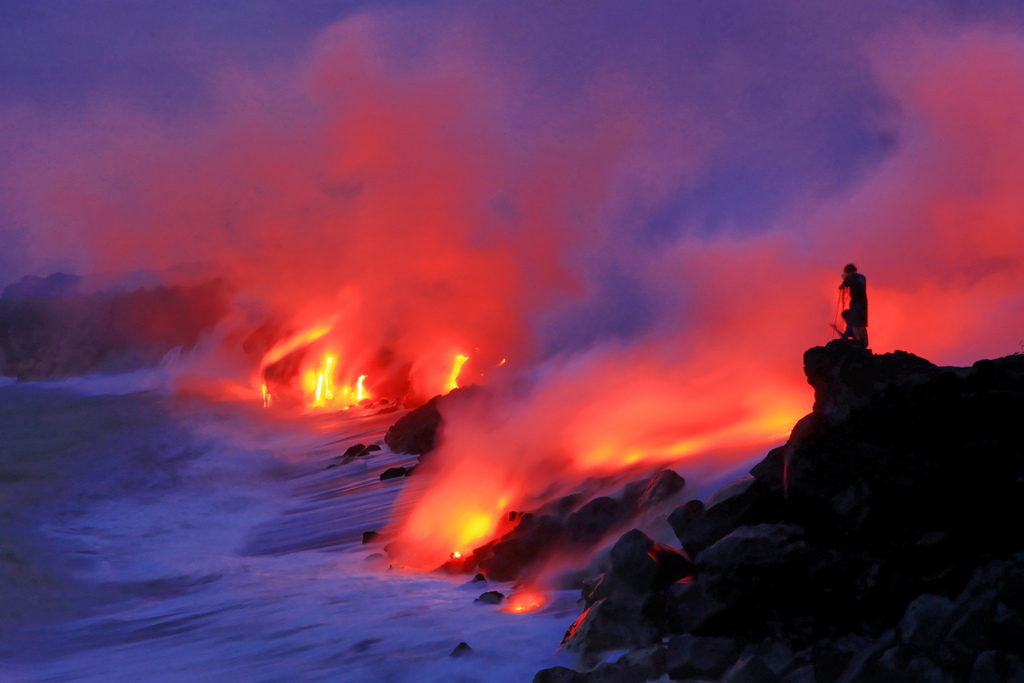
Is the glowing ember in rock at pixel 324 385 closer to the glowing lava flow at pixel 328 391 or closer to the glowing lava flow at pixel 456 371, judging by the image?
the glowing lava flow at pixel 328 391

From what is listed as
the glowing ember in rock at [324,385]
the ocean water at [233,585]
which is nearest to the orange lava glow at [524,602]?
the ocean water at [233,585]

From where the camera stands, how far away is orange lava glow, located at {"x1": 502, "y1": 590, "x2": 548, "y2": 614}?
10.7m

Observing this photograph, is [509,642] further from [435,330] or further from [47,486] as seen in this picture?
[435,330]

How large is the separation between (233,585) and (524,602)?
23.7 feet

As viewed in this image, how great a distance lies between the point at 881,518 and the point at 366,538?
11701 mm

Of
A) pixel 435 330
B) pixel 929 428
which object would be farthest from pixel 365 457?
pixel 435 330

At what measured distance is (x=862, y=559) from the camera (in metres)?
7.29

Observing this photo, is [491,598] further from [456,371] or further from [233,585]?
[456,371]

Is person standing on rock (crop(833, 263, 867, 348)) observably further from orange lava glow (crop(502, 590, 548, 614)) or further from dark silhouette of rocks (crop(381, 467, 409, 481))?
dark silhouette of rocks (crop(381, 467, 409, 481))

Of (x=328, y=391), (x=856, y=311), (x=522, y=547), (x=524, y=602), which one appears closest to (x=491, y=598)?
(x=524, y=602)

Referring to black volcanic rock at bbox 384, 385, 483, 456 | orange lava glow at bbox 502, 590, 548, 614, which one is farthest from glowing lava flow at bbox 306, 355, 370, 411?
orange lava glow at bbox 502, 590, 548, 614

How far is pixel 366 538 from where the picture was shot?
1659 centimetres

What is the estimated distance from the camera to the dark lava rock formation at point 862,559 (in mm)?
6727

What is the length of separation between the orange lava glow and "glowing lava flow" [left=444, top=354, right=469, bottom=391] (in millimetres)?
34343
